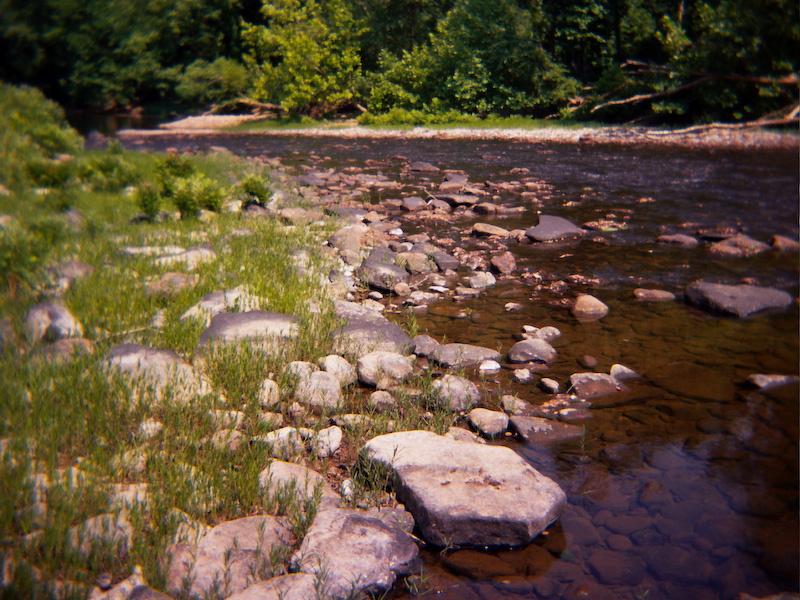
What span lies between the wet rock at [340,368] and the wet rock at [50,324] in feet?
6.26

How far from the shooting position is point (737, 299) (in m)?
5.61

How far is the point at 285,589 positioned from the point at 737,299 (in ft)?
17.3

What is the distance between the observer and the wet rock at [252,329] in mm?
4383

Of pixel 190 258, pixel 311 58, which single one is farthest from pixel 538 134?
pixel 190 258

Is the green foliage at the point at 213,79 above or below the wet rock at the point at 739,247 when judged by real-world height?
above

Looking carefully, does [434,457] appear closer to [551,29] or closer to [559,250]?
[559,250]

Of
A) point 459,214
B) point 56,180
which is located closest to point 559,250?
point 459,214

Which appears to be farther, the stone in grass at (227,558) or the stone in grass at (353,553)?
the stone in grass at (353,553)

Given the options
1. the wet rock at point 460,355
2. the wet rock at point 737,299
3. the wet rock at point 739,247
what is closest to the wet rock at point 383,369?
the wet rock at point 460,355

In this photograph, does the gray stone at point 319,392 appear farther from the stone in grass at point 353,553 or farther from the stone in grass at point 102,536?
the stone in grass at point 102,536

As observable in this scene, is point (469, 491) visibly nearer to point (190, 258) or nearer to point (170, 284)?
point (170, 284)

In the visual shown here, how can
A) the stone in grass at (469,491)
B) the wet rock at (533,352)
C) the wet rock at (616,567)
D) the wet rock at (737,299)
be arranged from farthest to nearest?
the wet rock at (737,299) < the wet rock at (533,352) < the stone in grass at (469,491) < the wet rock at (616,567)

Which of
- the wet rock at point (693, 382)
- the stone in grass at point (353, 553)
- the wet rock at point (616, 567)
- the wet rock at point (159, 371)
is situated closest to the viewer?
the stone in grass at point (353, 553)

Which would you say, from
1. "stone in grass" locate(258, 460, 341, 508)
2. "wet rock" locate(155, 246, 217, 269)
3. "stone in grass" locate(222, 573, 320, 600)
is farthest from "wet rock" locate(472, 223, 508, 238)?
"stone in grass" locate(222, 573, 320, 600)
